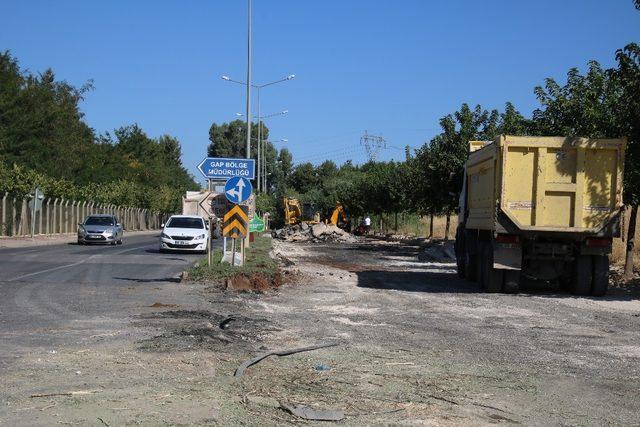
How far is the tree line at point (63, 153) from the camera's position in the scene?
2109 inches

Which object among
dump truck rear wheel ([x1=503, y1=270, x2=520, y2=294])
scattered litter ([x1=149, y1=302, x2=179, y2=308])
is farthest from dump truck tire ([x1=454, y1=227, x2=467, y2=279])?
scattered litter ([x1=149, y1=302, x2=179, y2=308])

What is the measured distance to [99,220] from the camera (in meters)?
41.1

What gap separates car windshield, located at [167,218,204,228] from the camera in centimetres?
3262

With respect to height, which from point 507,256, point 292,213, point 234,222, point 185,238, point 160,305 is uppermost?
point 234,222

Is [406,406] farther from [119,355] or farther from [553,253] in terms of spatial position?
[553,253]

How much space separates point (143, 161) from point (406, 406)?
328ft

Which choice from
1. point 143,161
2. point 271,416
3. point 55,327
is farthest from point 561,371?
point 143,161

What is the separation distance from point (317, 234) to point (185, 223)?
21.2 m

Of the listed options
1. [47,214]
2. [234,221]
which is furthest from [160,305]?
[47,214]

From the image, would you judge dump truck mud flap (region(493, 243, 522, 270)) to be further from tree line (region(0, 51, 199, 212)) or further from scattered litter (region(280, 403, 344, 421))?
tree line (region(0, 51, 199, 212))

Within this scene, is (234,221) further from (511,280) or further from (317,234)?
(317,234)

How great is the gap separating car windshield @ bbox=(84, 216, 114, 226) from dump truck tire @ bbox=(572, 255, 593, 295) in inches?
1169

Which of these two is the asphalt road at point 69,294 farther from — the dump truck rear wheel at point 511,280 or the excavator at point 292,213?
the excavator at point 292,213

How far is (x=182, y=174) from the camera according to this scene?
123312 mm
